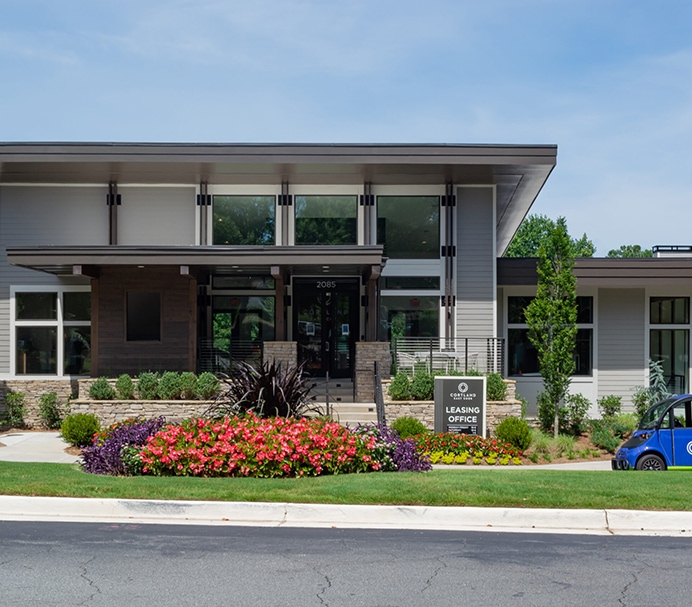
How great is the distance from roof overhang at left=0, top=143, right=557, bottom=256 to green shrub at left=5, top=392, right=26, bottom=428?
6.11 meters

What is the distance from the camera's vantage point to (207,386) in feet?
63.3

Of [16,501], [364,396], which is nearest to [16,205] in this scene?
[364,396]

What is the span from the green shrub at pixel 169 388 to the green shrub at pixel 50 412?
3.62 m

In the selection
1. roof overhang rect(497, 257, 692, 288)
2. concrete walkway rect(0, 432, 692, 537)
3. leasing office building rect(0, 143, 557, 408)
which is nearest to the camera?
concrete walkway rect(0, 432, 692, 537)

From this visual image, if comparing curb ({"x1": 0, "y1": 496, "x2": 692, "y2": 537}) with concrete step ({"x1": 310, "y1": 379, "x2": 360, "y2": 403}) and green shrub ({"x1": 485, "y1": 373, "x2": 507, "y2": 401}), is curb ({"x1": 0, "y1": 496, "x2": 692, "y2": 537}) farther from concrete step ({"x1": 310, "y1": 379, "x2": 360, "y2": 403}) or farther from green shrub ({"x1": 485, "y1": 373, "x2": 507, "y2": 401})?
concrete step ({"x1": 310, "y1": 379, "x2": 360, "y2": 403})

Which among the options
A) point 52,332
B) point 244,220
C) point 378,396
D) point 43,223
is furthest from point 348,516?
point 43,223

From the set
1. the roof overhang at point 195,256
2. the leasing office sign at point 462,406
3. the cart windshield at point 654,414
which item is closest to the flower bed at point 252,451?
the leasing office sign at point 462,406

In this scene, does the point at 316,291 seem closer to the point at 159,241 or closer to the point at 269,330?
the point at 269,330

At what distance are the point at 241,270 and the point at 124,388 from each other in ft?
15.2

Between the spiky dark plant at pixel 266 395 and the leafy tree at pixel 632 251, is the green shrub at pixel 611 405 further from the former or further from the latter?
the leafy tree at pixel 632 251

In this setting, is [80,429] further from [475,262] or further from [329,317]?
[475,262]

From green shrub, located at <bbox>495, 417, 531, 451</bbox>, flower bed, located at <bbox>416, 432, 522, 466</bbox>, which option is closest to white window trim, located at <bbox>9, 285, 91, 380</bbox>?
flower bed, located at <bbox>416, 432, 522, 466</bbox>

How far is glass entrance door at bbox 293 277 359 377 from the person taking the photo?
74.4 ft

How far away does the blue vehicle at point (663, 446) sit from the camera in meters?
14.8
